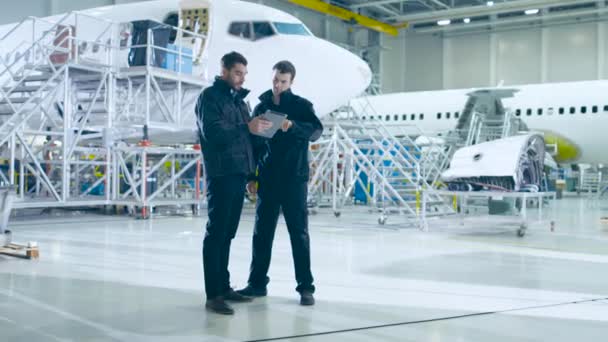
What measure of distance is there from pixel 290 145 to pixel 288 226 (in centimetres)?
55

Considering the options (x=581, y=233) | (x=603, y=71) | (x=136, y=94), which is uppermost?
(x=603, y=71)

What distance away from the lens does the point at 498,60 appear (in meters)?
32.2

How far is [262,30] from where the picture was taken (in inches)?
431

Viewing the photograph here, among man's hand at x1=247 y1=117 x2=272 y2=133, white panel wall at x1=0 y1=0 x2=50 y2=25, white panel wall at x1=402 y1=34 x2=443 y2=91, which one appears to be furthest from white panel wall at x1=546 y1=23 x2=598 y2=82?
man's hand at x1=247 y1=117 x2=272 y2=133

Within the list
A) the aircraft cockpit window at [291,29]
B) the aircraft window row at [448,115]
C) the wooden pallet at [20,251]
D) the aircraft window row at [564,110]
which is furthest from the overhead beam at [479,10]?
the wooden pallet at [20,251]

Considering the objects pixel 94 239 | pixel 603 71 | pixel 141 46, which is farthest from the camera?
pixel 603 71

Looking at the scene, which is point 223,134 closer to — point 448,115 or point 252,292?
point 252,292

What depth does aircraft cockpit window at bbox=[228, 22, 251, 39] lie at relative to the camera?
35.4ft

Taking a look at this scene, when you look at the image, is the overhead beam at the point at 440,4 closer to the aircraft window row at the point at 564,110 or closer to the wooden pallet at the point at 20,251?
the aircraft window row at the point at 564,110

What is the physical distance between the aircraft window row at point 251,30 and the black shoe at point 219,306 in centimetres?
798

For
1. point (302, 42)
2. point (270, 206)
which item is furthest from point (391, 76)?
point (270, 206)

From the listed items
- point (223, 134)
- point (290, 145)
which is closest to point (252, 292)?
point (290, 145)

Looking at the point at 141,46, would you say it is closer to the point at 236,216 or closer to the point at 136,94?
the point at 136,94

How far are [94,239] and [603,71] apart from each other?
94.6 ft
